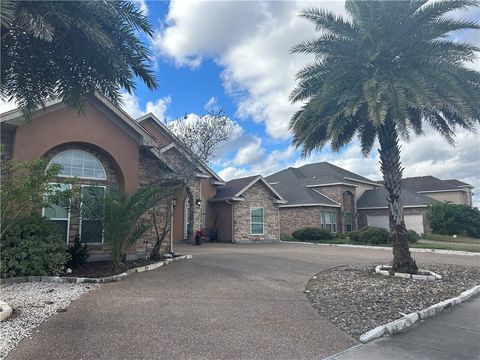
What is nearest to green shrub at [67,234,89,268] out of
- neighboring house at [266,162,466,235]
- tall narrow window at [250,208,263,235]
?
tall narrow window at [250,208,263,235]

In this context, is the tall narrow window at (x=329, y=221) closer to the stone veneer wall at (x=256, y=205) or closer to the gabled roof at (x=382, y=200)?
the gabled roof at (x=382, y=200)

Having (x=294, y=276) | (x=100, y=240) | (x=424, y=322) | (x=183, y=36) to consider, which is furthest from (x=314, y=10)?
(x=100, y=240)

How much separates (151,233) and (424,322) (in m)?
10.1

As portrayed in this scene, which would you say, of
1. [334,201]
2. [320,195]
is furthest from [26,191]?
[334,201]

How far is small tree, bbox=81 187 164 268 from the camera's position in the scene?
33.9ft

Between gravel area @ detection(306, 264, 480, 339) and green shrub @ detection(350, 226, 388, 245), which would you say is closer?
gravel area @ detection(306, 264, 480, 339)

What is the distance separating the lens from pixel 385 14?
10.8 meters

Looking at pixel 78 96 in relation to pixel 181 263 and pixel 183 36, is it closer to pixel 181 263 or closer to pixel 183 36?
pixel 183 36

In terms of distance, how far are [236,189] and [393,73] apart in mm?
15506

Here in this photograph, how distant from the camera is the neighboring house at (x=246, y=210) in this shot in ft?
80.2

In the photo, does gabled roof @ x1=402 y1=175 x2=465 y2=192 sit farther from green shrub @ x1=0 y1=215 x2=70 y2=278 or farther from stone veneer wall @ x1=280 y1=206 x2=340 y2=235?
green shrub @ x1=0 y1=215 x2=70 y2=278

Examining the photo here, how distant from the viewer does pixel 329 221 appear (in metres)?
31.7

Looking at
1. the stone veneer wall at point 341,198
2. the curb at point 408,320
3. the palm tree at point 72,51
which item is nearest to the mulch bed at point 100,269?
the palm tree at point 72,51

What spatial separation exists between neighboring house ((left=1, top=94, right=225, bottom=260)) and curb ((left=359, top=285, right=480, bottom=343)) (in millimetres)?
8151
